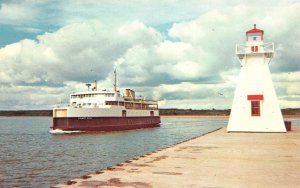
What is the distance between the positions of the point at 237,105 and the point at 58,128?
2777 centimetres

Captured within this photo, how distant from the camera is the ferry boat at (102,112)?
5019cm

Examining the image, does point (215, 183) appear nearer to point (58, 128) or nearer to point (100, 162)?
point (100, 162)

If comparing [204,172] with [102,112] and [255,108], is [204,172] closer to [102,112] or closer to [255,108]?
[255,108]

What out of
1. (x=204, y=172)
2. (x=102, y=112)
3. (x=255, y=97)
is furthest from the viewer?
(x=102, y=112)

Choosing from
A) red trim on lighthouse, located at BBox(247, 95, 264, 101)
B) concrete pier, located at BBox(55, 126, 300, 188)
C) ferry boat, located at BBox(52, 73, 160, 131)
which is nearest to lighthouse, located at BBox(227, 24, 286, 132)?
red trim on lighthouse, located at BBox(247, 95, 264, 101)

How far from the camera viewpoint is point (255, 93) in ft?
101

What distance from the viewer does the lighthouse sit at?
30.5 m

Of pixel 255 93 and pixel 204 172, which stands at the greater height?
pixel 255 93

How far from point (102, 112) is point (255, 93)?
27.2 meters

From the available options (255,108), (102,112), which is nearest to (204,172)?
(255,108)

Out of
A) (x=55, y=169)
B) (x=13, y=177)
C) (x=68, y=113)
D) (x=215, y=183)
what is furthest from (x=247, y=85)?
(x=68, y=113)

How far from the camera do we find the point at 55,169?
20094 millimetres

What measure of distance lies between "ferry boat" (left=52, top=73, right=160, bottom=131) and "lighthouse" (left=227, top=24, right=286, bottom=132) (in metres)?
25.0

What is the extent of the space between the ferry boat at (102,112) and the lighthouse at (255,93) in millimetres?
25002
